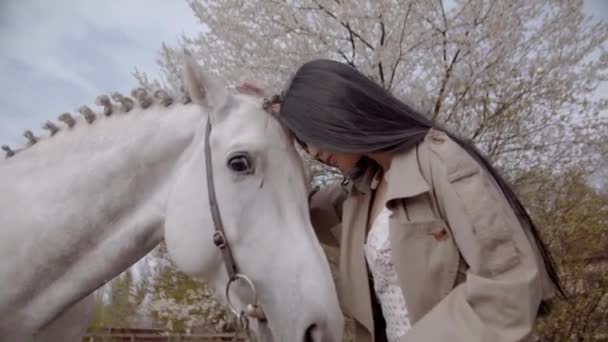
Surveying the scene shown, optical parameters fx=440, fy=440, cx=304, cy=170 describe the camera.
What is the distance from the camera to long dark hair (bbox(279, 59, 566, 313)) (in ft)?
4.52

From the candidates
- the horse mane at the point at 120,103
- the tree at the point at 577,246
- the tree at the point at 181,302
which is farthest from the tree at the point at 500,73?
the horse mane at the point at 120,103

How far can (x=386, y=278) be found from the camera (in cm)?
144

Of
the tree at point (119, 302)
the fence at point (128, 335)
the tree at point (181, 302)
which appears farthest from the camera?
the fence at point (128, 335)

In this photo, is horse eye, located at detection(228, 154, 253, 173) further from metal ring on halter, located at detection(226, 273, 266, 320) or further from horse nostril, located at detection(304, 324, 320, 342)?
horse nostril, located at detection(304, 324, 320, 342)

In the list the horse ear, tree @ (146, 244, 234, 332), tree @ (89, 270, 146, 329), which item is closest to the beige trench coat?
the horse ear

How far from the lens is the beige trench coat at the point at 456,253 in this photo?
3.53 ft

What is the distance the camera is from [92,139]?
1659mm

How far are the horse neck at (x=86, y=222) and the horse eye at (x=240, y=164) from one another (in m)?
0.23

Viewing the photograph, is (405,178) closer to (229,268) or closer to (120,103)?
(229,268)

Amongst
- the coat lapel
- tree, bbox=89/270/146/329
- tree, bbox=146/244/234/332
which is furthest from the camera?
tree, bbox=89/270/146/329

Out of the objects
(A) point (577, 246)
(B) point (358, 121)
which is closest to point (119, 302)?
(A) point (577, 246)

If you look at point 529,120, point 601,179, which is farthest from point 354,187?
point 601,179

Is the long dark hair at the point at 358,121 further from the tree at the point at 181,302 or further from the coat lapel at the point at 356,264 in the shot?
the tree at the point at 181,302

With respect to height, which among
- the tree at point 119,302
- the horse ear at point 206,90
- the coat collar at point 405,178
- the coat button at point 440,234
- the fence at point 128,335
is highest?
the horse ear at point 206,90
